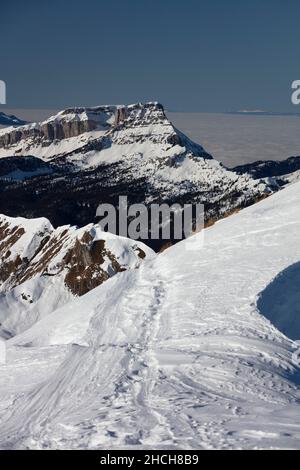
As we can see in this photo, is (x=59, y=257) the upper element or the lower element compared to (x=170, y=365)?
lower

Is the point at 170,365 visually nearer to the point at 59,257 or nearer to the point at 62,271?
the point at 62,271

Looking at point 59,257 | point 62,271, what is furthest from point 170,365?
point 59,257

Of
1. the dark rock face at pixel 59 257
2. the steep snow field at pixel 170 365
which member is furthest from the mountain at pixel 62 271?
the steep snow field at pixel 170 365

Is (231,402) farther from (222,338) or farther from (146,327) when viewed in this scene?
(146,327)

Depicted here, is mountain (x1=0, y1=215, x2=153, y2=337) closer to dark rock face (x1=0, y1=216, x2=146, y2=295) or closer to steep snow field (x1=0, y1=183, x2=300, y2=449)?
dark rock face (x1=0, y1=216, x2=146, y2=295)
